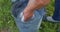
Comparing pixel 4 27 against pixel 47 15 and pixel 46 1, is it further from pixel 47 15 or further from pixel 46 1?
pixel 46 1

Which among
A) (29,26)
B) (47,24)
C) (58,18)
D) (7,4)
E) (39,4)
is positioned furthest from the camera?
(7,4)

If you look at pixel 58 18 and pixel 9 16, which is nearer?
pixel 58 18

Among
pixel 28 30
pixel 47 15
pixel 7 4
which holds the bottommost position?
pixel 28 30

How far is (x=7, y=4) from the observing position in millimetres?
1825

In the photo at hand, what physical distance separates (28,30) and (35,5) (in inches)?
15.1

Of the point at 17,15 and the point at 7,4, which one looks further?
the point at 7,4

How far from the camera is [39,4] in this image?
2.94ft

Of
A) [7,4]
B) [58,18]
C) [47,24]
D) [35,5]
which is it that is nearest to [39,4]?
[35,5]

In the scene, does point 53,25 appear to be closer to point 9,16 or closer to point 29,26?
point 9,16

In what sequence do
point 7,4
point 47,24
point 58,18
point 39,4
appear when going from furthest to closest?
point 7,4, point 47,24, point 58,18, point 39,4

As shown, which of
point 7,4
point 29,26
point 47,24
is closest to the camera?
point 29,26

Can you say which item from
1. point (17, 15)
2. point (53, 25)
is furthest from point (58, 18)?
point (17, 15)

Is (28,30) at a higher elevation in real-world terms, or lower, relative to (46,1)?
lower

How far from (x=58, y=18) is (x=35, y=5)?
0.59 metres
